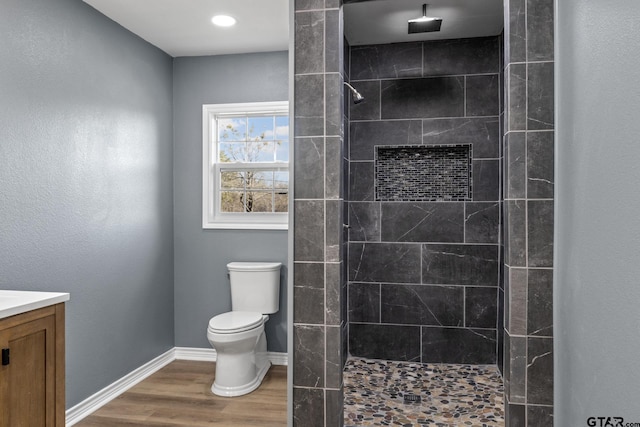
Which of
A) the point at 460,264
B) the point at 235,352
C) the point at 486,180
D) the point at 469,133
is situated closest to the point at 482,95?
the point at 469,133

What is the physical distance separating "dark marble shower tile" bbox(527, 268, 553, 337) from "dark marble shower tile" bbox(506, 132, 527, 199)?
0.35m

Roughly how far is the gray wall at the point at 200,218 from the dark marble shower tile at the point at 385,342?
23.3 inches

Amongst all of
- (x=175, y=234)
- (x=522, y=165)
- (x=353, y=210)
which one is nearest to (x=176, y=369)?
(x=175, y=234)

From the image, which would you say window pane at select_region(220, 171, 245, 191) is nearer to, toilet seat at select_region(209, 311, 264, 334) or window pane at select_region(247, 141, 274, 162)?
window pane at select_region(247, 141, 274, 162)

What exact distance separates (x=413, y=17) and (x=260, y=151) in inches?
63.1

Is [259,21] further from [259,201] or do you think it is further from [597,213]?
[597,213]

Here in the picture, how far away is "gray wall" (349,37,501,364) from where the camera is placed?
3330 millimetres

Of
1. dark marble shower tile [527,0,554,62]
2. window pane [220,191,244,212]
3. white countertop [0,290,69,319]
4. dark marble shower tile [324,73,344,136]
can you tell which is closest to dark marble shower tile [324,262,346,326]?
dark marble shower tile [324,73,344,136]

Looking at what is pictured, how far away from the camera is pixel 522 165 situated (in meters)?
1.91

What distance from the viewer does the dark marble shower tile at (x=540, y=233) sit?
1.89 metres

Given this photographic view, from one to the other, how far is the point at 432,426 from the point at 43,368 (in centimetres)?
198

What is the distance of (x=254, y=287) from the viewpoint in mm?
3410

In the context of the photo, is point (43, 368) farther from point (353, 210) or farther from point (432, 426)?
Result: point (353, 210)

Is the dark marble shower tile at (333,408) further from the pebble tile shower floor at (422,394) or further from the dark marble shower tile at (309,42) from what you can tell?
the dark marble shower tile at (309,42)
